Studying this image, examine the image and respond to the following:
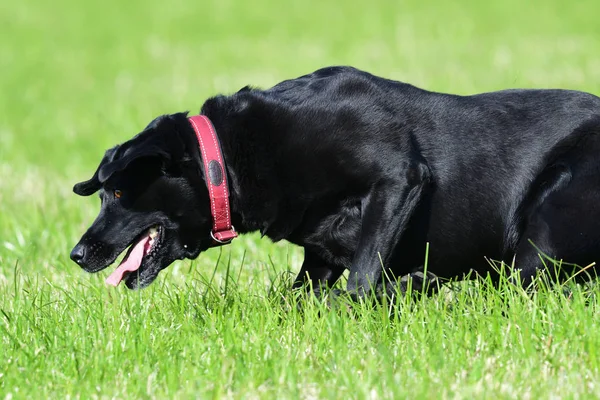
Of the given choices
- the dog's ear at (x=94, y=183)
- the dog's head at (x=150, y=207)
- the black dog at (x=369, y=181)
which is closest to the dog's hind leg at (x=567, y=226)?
the black dog at (x=369, y=181)

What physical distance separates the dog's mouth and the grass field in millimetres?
137

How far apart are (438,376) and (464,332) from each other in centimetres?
47

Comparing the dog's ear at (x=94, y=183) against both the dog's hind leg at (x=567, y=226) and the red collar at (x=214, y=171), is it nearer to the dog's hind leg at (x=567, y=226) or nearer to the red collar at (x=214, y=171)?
the red collar at (x=214, y=171)

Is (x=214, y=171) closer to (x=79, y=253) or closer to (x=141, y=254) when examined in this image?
(x=141, y=254)

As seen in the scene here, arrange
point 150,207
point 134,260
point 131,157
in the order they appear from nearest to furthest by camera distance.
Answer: point 131,157 < point 150,207 < point 134,260

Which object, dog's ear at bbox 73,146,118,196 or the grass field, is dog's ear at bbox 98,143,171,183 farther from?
the grass field

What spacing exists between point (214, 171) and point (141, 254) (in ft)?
1.78

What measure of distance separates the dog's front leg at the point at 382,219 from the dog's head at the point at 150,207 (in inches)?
28.4

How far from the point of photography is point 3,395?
331 cm

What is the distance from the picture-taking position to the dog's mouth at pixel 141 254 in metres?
4.27

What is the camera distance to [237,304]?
4.14m

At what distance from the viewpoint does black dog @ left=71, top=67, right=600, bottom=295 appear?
4109mm

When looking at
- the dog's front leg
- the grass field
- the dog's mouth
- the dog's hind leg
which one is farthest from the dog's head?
the dog's hind leg

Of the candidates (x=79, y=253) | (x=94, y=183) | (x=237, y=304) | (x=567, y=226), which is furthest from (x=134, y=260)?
(x=567, y=226)
